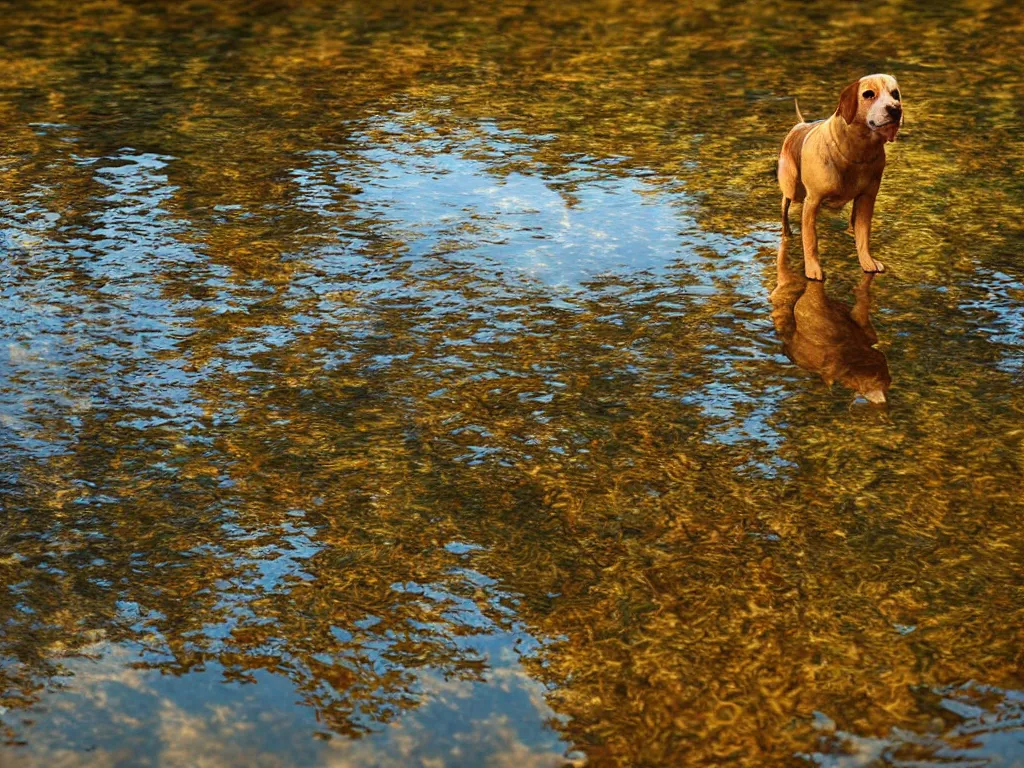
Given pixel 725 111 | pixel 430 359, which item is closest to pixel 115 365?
pixel 430 359

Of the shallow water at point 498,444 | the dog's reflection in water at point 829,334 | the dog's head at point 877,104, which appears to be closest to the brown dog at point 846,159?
the dog's head at point 877,104

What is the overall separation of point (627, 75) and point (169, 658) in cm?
712

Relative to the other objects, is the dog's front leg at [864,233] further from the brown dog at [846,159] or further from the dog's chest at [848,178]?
the dog's chest at [848,178]

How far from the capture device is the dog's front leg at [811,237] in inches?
227

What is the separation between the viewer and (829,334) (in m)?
5.33

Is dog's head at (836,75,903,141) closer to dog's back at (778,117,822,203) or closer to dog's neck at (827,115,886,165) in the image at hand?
dog's neck at (827,115,886,165)

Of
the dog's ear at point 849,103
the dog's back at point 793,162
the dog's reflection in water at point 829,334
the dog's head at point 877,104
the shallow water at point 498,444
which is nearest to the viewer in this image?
the shallow water at point 498,444

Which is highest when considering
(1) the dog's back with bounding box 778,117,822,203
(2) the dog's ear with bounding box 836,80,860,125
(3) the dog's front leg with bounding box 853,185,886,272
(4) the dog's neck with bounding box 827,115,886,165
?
(2) the dog's ear with bounding box 836,80,860,125

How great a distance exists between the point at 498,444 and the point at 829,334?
1654 mm

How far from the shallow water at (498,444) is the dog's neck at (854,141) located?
0.60 m

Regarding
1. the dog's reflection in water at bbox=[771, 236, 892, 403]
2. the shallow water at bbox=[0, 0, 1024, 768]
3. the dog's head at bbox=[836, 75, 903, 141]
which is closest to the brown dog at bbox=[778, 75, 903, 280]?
the dog's head at bbox=[836, 75, 903, 141]

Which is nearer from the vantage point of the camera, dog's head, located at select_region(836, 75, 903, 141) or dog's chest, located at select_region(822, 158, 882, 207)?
dog's head, located at select_region(836, 75, 903, 141)

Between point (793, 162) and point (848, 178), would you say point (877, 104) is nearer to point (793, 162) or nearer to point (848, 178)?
point (848, 178)

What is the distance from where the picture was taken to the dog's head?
17.3 feet
